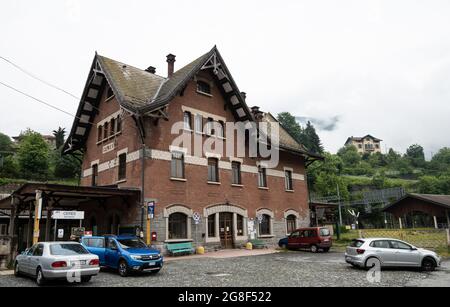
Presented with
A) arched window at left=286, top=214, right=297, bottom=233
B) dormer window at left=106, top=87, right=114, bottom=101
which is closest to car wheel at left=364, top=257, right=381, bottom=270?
arched window at left=286, top=214, right=297, bottom=233

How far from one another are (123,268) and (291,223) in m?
18.7

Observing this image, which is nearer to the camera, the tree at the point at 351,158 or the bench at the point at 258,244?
the bench at the point at 258,244

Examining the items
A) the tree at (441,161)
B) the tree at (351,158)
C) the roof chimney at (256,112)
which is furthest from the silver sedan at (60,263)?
the tree at (441,161)

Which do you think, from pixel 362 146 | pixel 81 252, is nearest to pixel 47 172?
pixel 81 252

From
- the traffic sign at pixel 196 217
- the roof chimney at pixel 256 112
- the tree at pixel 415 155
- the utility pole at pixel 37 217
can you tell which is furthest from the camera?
the tree at pixel 415 155

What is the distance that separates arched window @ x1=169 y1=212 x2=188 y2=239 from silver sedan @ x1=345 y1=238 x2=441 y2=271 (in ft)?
33.9

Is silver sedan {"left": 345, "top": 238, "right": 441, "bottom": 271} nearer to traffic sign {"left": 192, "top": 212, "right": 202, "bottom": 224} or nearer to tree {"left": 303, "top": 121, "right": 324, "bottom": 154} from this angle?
traffic sign {"left": 192, "top": 212, "right": 202, "bottom": 224}

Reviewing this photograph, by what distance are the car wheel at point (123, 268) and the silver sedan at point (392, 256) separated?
30.3 ft

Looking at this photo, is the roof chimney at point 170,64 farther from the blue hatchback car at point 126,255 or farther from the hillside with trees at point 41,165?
the hillside with trees at point 41,165

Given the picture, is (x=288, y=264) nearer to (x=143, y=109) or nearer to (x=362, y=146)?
(x=143, y=109)

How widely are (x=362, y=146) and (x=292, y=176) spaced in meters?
172

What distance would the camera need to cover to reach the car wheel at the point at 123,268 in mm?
13391

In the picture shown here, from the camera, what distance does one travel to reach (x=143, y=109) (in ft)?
65.6

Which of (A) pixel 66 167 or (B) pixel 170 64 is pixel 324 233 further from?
(A) pixel 66 167
